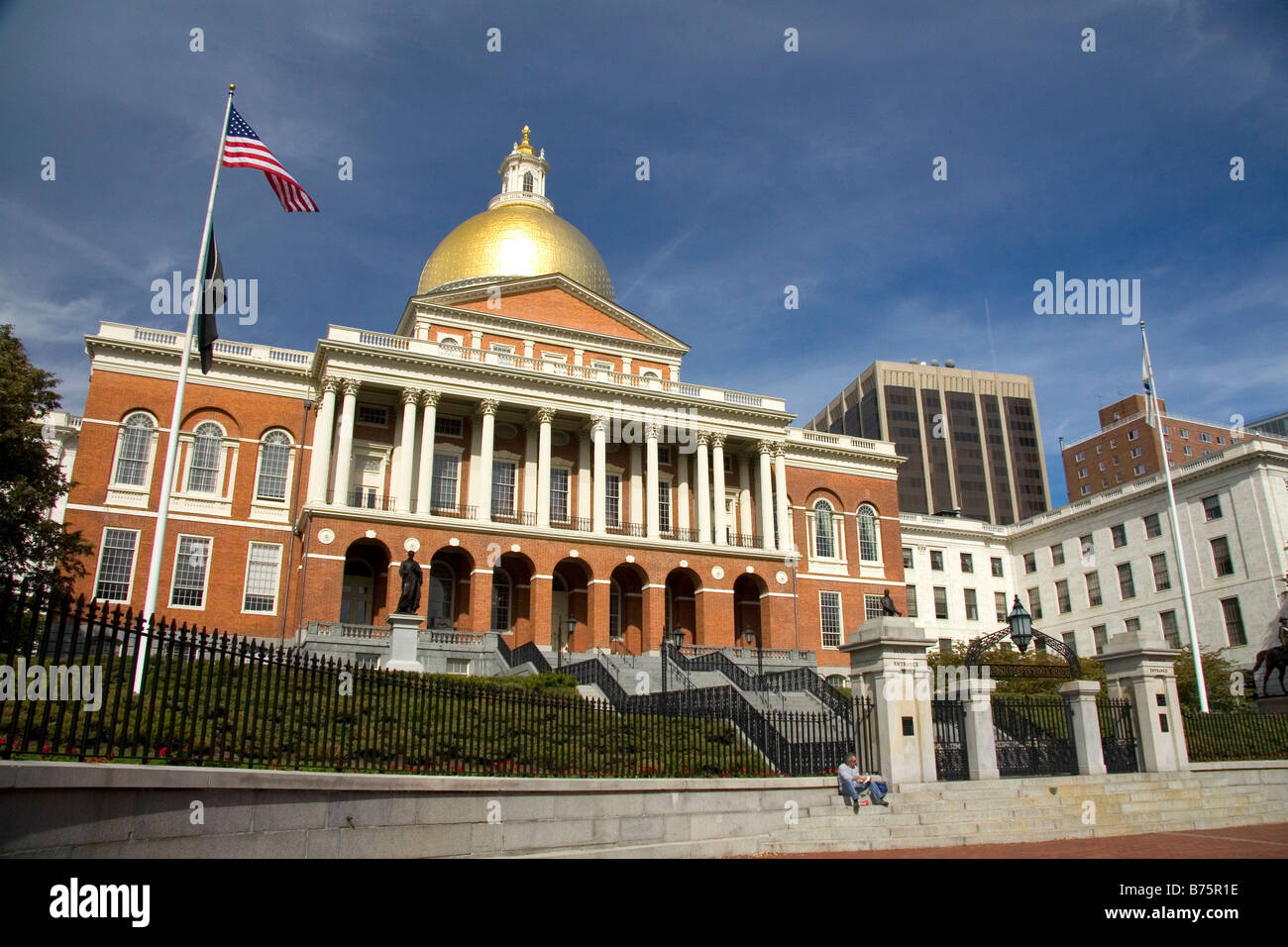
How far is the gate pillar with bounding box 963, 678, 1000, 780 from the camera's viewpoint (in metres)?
18.5

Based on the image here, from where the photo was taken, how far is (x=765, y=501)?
162 feet

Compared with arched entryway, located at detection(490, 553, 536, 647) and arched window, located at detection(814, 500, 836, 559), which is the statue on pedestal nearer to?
arched entryway, located at detection(490, 553, 536, 647)

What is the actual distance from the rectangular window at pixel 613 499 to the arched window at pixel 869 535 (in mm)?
14985

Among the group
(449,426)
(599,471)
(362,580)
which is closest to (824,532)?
(599,471)

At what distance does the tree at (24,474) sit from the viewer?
29078 millimetres

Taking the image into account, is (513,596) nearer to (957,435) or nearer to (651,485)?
(651,485)

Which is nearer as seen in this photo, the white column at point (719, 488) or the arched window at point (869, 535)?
the white column at point (719, 488)

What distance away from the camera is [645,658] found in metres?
38.2

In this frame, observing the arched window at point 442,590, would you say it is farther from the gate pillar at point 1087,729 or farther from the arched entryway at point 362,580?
the gate pillar at point 1087,729

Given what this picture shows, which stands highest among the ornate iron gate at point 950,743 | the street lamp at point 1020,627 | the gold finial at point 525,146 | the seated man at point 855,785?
the gold finial at point 525,146

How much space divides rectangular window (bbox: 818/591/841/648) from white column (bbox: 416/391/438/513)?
2184cm

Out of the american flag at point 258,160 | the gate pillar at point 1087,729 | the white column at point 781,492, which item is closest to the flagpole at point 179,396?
the american flag at point 258,160
